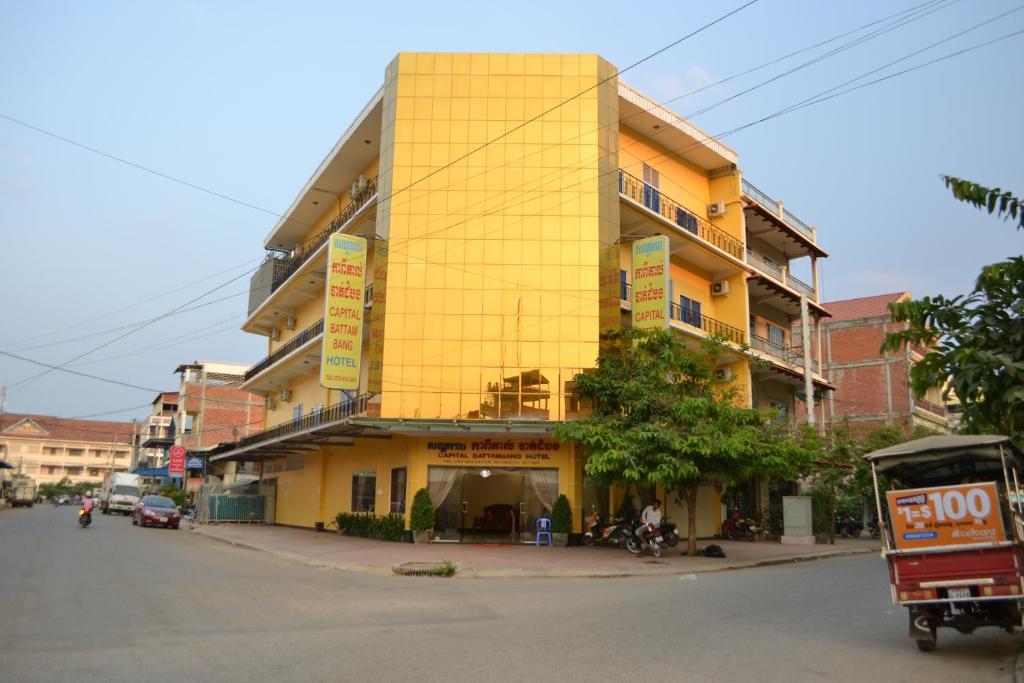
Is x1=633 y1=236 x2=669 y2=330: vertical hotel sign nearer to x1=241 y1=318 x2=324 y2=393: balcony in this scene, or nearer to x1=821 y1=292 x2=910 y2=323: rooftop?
x1=241 y1=318 x2=324 y2=393: balcony

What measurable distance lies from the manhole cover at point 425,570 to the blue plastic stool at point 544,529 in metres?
6.55

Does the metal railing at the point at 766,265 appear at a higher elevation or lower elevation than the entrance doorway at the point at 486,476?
higher

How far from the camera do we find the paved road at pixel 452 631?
7633 millimetres

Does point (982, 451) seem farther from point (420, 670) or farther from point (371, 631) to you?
point (371, 631)

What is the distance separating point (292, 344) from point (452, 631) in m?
30.0

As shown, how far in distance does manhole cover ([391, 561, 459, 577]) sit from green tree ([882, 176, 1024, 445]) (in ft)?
40.2

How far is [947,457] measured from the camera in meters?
9.88

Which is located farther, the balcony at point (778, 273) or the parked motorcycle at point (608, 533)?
the balcony at point (778, 273)

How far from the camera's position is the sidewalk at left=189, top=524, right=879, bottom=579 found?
1873 cm

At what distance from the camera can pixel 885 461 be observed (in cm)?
1027

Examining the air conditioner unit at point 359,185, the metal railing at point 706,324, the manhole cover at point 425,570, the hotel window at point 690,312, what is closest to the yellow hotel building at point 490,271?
the metal railing at point 706,324

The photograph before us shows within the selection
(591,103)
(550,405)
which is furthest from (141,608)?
(591,103)

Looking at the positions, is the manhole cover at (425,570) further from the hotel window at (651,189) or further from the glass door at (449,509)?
the hotel window at (651,189)

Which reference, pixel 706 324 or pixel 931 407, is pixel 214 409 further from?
pixel 931 407
